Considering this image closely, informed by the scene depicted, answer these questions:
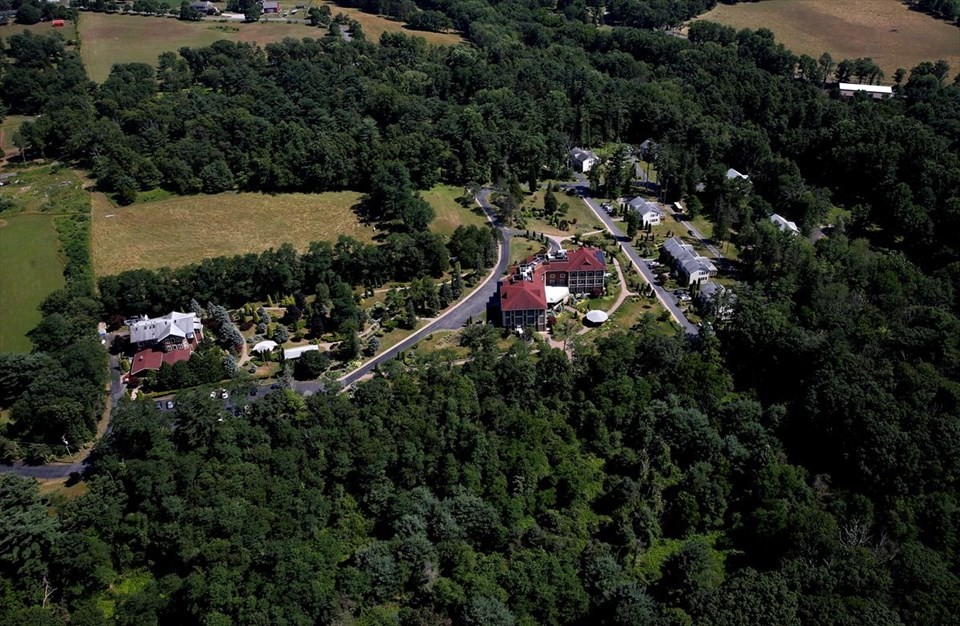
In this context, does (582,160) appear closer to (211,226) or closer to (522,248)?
(522,248)

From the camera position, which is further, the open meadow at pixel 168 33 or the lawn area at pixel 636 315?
the open meadow at pixel 168 33

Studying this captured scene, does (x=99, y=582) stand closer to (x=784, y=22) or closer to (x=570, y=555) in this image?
(x=570, y=555)

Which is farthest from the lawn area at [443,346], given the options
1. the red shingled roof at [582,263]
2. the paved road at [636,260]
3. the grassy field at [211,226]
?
the grassy field at [211,226]

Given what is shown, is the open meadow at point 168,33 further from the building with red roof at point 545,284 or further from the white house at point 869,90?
the building with red roof at point 545,284

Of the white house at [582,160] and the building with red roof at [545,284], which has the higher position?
the white house at [582,160]

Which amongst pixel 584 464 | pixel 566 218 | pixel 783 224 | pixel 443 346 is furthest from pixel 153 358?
pixel 783 224

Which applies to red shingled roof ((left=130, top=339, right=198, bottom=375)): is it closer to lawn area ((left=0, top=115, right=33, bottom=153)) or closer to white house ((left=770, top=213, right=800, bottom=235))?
lawn area ((left=0, top=115, right=33, bottom=153))
